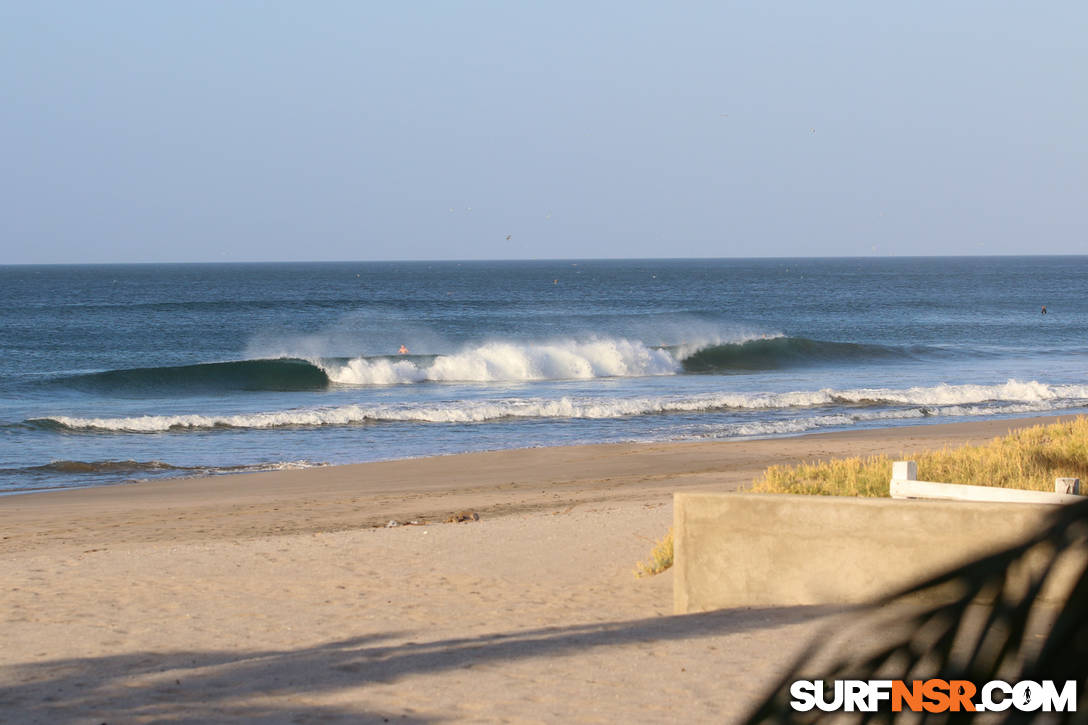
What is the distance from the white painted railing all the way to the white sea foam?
15.2 metres

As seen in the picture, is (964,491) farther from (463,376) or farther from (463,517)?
(463,376)

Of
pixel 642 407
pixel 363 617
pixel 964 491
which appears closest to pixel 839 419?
pixel 642 407

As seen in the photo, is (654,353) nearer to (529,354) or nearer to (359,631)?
(529,354)

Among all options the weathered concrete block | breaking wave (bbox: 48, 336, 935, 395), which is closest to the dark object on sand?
the weathered concrete block

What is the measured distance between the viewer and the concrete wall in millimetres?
6301

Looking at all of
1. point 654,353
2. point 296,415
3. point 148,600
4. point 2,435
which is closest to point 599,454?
point 296,415

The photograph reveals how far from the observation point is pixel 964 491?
7.31m

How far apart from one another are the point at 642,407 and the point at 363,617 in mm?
18292

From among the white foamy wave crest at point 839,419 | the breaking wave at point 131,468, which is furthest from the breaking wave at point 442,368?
the breaking wave at point 131,468

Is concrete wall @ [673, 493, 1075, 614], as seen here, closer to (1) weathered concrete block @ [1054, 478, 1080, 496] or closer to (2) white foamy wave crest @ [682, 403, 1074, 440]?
(1) weathered concrete block @ [1054, 478, 1080, 496]

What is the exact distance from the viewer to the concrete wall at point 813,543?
20.7 ft

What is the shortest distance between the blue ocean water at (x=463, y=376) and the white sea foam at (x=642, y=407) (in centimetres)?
7

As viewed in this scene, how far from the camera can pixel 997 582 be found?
4.37 ft

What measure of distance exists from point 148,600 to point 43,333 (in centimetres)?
4882
